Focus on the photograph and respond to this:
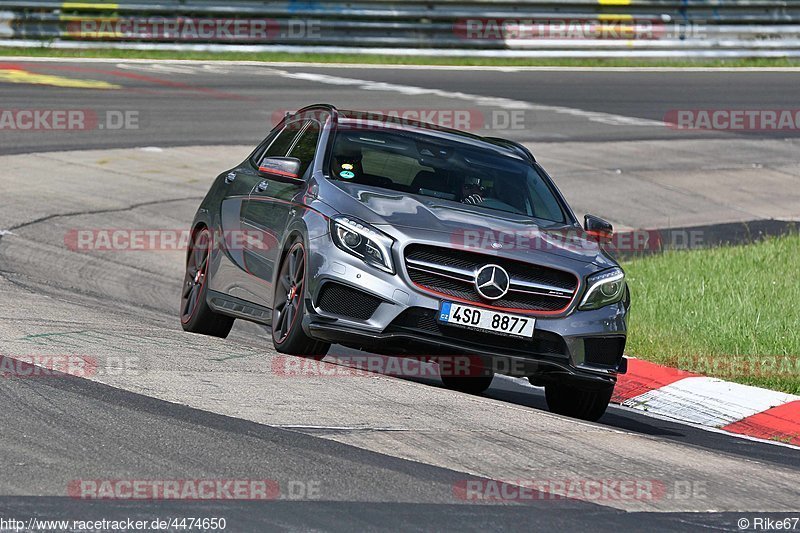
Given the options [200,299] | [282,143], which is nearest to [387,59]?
[282,143]

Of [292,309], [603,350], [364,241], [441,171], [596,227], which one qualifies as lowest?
[603,350]

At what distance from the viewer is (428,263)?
8805mm

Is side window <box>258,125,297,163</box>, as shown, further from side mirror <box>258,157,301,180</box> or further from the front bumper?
the front bumper

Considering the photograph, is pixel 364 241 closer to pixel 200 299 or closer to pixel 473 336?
pixel 473 336

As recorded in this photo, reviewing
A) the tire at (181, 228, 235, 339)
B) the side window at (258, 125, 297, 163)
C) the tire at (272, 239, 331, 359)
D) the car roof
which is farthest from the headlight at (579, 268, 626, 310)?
the tire at (181, 228, 235, 339)

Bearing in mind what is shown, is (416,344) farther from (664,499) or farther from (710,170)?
(710,170)

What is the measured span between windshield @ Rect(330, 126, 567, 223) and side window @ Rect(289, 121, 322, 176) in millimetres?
175

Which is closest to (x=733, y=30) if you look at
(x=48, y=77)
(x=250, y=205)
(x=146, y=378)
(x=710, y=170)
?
(x=710, y=170)

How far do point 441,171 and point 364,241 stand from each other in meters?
1.38

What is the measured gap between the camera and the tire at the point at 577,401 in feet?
31.1

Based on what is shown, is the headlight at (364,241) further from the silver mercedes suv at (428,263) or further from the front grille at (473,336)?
the front grille at (473,336)

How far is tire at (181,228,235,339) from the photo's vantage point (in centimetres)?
1105

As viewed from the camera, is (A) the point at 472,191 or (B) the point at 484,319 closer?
(B) the point at 484,319

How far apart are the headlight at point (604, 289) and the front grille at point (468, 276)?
0.25m
